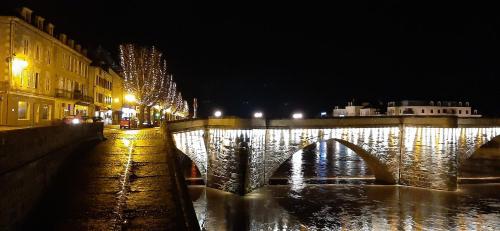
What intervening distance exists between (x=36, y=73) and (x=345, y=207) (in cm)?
2961

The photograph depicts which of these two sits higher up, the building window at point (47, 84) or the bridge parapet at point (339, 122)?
the building window at point (47, 84)

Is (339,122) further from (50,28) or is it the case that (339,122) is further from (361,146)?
(50,28)

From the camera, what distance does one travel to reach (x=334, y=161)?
51469mm

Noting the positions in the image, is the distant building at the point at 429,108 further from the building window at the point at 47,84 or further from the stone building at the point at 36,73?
the building window at the point at 47,84

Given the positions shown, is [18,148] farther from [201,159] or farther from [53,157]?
[201,159]

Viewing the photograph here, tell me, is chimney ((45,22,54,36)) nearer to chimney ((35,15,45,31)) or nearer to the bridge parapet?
chimney ((35,15,45,31))

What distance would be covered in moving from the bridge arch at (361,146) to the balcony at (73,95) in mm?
25632

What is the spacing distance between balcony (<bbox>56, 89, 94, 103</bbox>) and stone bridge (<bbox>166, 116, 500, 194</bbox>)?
68.9 feet

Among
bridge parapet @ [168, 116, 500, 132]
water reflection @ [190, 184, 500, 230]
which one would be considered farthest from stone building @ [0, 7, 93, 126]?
water reflection @ [190, 184, 500, 230]

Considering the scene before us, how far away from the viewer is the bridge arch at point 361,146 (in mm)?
32094

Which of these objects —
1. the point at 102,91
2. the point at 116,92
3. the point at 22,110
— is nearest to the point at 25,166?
the point at 22,110

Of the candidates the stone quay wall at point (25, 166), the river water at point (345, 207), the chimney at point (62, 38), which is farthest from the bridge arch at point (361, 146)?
the chimney at point (62, 38)

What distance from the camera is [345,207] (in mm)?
26781

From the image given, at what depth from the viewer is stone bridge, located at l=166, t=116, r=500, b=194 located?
1172 inches
